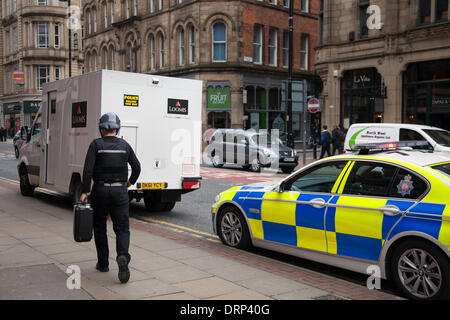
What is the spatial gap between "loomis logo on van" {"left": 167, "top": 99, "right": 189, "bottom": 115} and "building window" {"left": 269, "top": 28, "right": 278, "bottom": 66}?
28.7 m

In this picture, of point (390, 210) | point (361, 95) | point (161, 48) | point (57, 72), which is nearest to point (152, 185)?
point (390, 210)

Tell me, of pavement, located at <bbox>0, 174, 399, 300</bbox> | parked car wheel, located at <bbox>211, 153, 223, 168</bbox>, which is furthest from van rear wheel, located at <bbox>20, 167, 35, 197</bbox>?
parked car wheel, located at <bbox>211, 153, 223, 168</bbox>

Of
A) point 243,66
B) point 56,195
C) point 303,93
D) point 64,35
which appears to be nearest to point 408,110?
point 303,93

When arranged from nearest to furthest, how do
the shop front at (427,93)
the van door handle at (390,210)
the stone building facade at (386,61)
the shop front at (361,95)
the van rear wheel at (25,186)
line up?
the van door handle at (390,210)
the van rear wheel at (25,186)
the shop front at (427,93)
the stone building facade at (386,61)
the shop front at (361,95)

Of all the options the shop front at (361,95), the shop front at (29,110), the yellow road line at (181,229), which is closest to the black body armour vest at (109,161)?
the yellow road line at (181,229)

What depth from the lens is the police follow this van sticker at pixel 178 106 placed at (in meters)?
10.3

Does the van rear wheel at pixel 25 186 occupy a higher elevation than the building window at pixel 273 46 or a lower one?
lower

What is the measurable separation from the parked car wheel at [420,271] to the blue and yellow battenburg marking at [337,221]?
17 cm

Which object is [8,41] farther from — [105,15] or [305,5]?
[305,5]

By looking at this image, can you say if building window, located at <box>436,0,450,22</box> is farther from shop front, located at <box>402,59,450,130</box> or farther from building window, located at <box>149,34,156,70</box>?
building window, located at <box>149,34,156,70</box>

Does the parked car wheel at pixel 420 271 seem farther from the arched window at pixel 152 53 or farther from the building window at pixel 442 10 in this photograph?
the arched window at pixel 152 53

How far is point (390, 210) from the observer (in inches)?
213

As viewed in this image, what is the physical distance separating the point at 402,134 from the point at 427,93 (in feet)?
28.3
